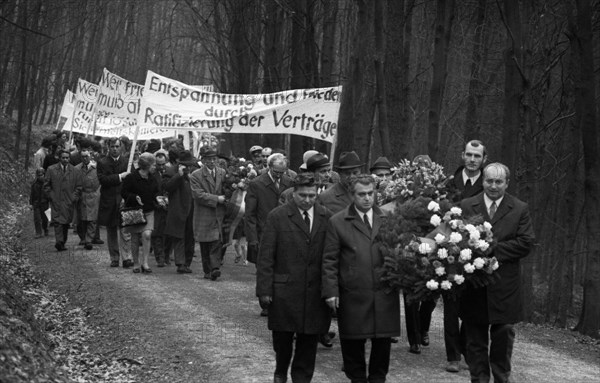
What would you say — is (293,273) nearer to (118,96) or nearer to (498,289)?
(498,289)

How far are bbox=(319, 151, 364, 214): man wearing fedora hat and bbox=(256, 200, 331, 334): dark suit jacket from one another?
73.5 inches

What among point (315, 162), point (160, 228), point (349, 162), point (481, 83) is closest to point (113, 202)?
point (160, 228)

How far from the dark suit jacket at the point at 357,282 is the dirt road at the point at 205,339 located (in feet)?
4.42

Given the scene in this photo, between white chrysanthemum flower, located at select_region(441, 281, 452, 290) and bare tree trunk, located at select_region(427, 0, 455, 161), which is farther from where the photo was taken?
bare tree trunk, located at select_region(427, 0, 455, 161)

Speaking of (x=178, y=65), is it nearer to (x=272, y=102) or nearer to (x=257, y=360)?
(x=272, y=102)

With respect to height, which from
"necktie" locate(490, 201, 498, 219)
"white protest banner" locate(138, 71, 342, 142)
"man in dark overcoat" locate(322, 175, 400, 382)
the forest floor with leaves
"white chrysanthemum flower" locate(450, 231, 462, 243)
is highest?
"white protest banner" locate(138, 71, 342, 142)

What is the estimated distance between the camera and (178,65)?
70500 millimetres

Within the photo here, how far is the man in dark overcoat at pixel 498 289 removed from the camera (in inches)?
352

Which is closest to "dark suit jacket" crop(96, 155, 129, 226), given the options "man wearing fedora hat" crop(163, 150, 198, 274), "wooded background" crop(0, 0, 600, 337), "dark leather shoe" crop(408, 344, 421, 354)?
"man wearing fedora hat" crop(163, 150, 198, 274)

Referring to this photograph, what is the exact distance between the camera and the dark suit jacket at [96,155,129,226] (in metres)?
17.4

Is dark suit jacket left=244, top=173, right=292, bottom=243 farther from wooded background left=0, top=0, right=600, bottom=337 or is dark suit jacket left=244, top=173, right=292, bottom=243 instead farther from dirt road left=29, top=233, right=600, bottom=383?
wooded background left=0, top=0, right=600, bottom=337

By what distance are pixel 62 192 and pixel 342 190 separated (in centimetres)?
1024

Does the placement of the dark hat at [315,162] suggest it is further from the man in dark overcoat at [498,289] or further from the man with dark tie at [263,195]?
the man with dark tie at [263,195]

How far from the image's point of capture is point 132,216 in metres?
16.3
